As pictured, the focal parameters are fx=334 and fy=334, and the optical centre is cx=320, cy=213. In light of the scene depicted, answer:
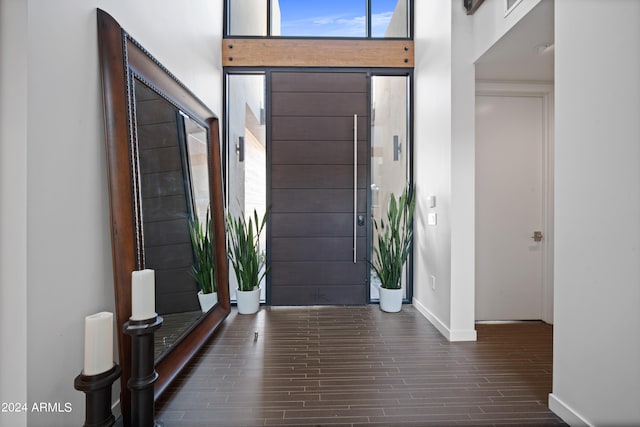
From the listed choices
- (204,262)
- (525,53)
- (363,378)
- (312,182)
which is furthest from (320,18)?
(363,378)

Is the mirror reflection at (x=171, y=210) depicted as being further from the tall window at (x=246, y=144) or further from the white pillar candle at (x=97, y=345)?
the tall window at (x=246, y=144)

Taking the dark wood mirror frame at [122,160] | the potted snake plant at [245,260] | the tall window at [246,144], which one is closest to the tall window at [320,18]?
the tall window at [246,144]

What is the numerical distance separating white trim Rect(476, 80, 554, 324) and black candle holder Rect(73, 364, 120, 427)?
11.1 ft

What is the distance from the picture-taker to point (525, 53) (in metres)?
2.53

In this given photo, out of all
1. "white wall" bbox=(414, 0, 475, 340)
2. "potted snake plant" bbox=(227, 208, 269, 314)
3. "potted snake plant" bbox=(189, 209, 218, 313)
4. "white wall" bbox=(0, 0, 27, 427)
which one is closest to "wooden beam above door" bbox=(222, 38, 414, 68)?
"white wall" bbox=(414, 0, 475, 340)

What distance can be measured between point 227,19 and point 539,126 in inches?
135

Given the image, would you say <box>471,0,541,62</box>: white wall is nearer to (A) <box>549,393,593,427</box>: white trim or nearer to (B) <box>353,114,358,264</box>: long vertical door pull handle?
(B) <box>353,114,358,264</box>: long vertical door pull handle

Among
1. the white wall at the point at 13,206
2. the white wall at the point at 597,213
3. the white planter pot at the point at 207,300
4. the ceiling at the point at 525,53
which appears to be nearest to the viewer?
the white wall at the point at 13,206

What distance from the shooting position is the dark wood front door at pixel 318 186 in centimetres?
367

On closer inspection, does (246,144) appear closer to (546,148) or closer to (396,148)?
(396,148)

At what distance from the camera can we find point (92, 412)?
1228 millimetres

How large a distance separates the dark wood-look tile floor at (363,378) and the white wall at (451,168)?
0.97 ft

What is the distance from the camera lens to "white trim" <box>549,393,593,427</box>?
1.55 metres

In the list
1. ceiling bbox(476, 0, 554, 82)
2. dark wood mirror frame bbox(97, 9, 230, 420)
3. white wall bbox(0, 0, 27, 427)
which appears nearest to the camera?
white wall bbox(0, 0, 27, 427)
